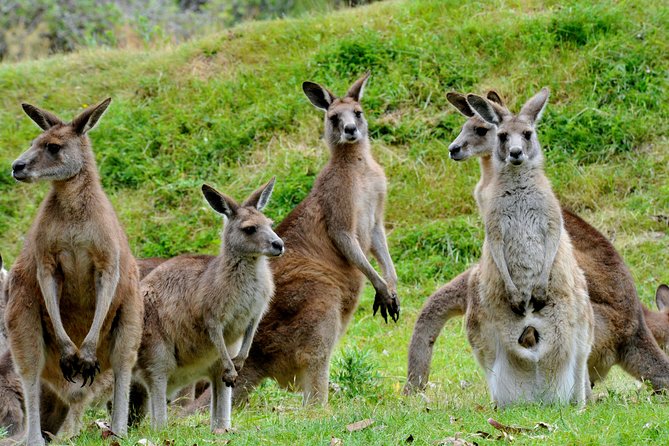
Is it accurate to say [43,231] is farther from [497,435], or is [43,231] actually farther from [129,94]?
[129,94]

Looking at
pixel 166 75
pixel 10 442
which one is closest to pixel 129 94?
pixel 166 75

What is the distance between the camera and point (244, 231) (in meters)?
6.96

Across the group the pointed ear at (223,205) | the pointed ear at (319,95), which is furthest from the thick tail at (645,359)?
the pointed ear at (319,95)

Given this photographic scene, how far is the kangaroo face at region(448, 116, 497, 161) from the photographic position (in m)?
8.38

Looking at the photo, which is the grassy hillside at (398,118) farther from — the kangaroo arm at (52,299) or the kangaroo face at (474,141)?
the kangaroo arm at (52,299)

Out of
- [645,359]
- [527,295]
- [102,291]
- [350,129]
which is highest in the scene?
[350,129]

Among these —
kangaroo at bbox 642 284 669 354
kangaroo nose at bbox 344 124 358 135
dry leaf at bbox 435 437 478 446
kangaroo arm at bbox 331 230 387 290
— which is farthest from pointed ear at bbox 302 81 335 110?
dry leaf at bbox 435 437 478 446

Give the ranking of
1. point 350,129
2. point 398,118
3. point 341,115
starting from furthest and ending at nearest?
1. point 398,118
2. point 341,115
3. point 350,129

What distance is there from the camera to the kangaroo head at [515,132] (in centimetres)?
684

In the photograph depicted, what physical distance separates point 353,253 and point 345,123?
101cm

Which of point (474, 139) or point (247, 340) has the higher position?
point (474, 139)

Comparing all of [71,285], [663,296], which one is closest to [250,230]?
[71,285]

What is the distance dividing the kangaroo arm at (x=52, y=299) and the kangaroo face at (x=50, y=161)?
0.51 meters

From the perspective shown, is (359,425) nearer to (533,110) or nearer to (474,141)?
(533,110)
